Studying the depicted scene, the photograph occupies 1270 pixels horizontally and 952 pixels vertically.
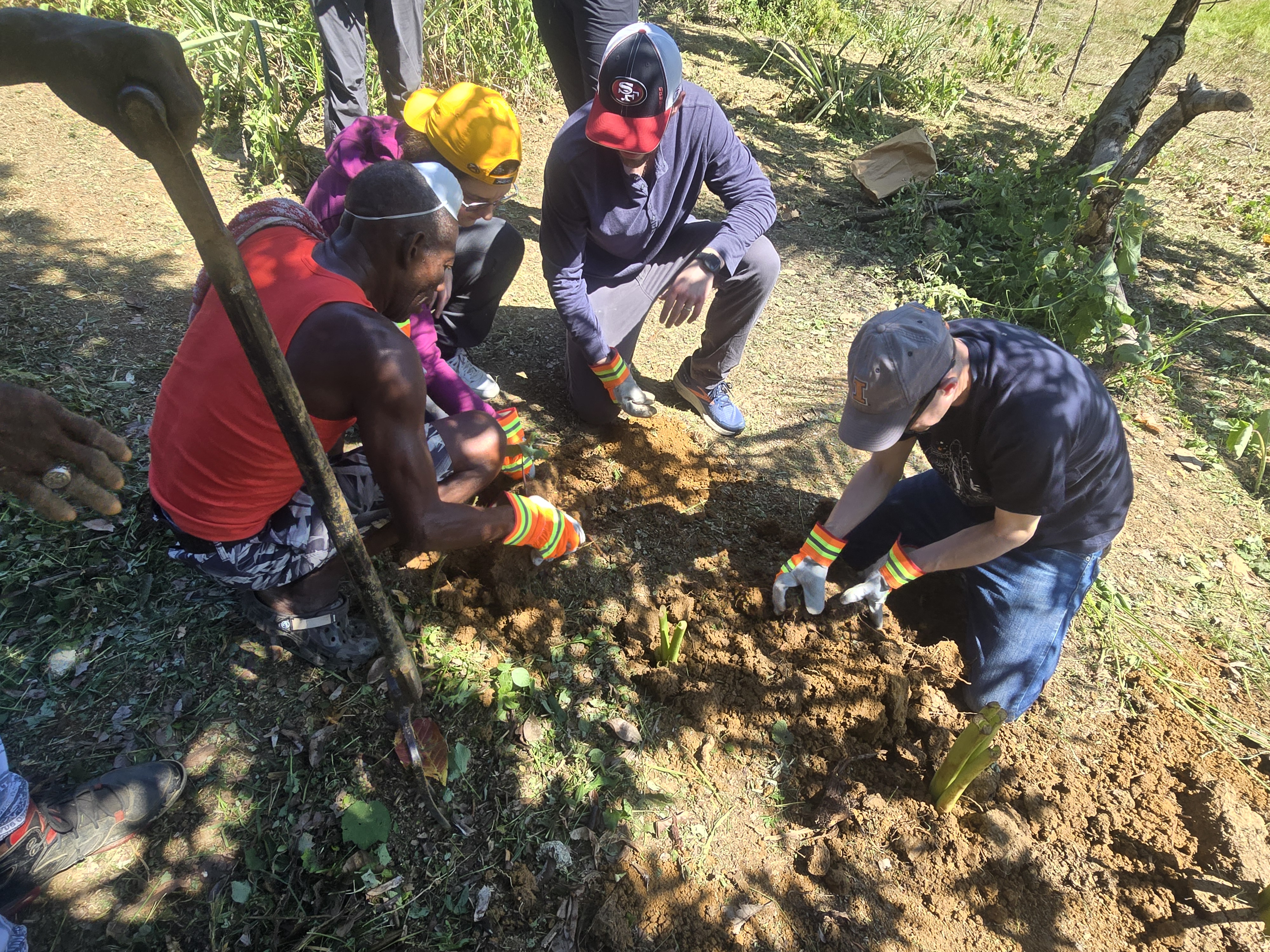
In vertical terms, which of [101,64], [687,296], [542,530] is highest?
[101,64]

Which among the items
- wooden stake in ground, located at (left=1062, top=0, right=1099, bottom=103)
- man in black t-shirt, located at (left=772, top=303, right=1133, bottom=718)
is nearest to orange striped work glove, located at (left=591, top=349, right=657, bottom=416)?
man in black t-shirt, located at (left=772, top=303, right=1133, bottom=718)

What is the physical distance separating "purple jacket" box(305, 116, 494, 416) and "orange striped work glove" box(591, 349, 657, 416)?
1.63 ft

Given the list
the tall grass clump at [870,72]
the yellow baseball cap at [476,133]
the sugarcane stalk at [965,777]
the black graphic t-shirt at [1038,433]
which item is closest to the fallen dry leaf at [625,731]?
the sugarcane stalk at [965,777]

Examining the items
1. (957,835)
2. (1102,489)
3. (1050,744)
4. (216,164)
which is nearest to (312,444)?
(957,835)

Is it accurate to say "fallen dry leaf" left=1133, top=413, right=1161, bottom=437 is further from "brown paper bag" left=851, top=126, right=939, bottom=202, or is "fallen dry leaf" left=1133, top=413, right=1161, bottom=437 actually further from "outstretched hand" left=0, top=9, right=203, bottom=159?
"outstretched hand" left=0, top=9, right=203, bottom=159

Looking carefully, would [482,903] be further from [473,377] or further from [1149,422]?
[1149,422]

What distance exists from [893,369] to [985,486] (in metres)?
0.70

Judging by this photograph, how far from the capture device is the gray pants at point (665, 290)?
302cm

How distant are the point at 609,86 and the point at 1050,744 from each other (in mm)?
2628

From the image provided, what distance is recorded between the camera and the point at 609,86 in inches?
95.3

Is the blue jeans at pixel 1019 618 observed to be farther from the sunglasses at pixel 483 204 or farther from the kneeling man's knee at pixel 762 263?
the sunglasses at pixel 483 204

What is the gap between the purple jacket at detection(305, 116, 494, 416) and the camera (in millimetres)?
2596

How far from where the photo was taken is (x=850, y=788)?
200 cm

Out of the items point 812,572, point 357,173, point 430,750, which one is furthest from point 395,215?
point 812,572
